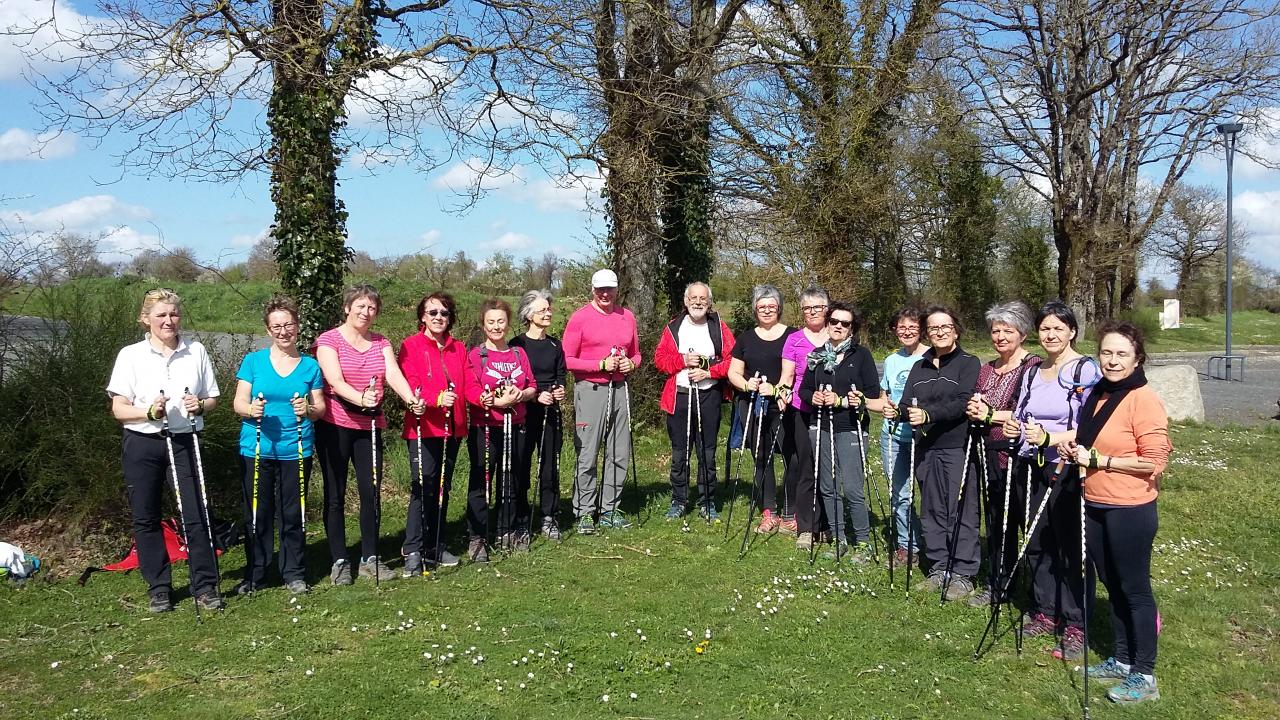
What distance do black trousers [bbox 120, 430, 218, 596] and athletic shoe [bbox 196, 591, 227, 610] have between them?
30 millimetres

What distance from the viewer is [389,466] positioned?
8891 millimetres

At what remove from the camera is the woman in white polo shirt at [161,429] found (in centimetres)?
512

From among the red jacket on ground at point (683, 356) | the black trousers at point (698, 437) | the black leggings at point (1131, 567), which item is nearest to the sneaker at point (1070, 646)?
the black leggings at point (1131, 567)

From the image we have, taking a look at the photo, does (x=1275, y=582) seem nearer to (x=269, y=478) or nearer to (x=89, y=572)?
(x=269, y=478)

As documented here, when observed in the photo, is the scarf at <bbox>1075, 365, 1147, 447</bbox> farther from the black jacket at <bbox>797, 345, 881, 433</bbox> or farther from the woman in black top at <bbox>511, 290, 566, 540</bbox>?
the woman in black top at <bbox>511, 290, 566, 540</bbox>

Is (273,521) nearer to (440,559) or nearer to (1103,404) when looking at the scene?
(440,559)

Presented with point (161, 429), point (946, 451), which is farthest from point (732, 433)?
point (161, 429)

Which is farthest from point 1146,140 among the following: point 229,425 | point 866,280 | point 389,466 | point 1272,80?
point 229,425

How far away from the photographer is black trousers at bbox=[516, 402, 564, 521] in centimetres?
670

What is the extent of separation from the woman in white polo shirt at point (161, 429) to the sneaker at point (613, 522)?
307cm

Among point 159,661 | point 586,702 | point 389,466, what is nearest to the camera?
point 586,702

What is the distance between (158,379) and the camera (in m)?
5.19

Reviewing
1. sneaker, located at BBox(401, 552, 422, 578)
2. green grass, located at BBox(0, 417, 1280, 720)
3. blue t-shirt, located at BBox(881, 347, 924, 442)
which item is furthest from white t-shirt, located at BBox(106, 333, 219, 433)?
blue t-shirt, located at BBox(881, 347, 924, 442)

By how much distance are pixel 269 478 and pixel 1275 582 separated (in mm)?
7200
